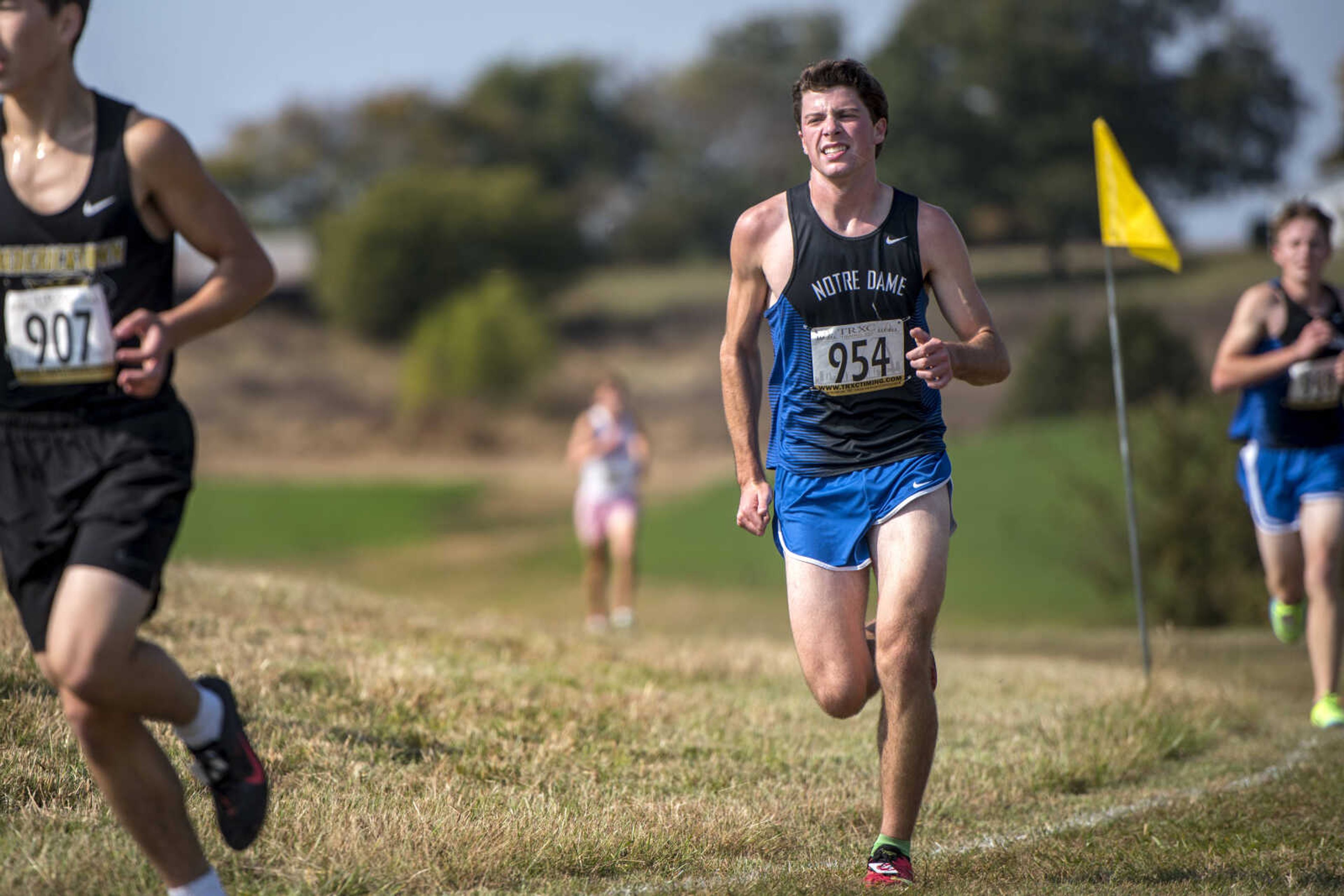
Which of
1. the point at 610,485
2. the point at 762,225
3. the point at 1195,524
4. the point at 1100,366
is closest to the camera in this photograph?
the point at 762,225

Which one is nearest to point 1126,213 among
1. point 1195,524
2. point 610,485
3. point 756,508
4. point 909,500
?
point 909,500

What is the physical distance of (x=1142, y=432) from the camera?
2130cm

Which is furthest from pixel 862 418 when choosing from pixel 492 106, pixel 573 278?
pixel 492 106

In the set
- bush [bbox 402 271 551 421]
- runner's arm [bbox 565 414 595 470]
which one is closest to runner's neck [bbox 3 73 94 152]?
runner's arm [bbox 565 414 595 470]

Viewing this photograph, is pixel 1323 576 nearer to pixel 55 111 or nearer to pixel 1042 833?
pixel 1042 833

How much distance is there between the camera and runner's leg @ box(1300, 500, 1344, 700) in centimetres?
767

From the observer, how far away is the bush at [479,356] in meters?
53.6

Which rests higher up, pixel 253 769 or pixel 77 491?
pixel 77 491

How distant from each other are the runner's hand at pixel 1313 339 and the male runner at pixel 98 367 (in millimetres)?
5781

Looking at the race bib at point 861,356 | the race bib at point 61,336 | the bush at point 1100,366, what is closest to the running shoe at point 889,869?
the race bib at point 861,356

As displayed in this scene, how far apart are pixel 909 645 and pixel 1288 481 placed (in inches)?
164

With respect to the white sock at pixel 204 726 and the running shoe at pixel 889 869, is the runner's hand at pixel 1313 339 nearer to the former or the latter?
the running shoe at pixel 889 869

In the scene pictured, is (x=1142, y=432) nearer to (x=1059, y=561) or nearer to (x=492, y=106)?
(x=1059, y=561)

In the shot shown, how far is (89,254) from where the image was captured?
3742mm
